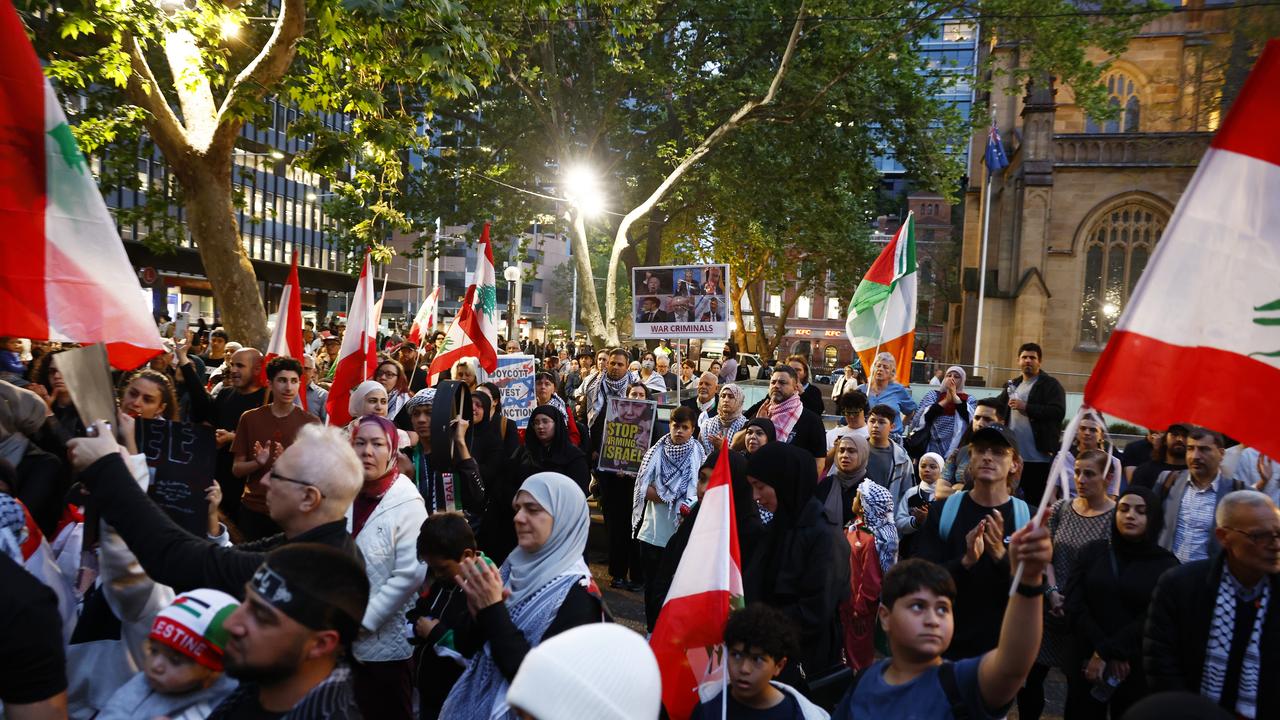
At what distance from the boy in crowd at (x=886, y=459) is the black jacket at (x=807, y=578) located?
Answer: 263 cm

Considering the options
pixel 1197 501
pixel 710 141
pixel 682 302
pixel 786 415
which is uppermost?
pixel 710 141

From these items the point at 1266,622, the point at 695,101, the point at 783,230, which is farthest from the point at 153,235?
the point at 783,230

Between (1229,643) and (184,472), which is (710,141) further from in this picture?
(1229,643)

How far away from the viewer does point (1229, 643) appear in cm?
329

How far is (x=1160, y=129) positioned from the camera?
3553 cm

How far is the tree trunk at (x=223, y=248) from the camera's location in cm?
931

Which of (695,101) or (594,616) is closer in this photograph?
(594,616)

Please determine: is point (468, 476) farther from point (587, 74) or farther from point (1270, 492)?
point (587, 74)

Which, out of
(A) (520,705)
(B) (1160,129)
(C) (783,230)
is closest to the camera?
(A) (520,705)

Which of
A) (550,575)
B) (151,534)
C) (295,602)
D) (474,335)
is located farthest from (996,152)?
(295,602)

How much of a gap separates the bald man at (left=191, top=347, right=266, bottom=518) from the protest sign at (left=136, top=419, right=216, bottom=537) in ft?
10.0

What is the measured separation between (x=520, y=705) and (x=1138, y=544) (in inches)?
150

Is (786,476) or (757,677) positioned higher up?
(786,476)

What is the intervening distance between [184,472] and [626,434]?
5180 millimetres
